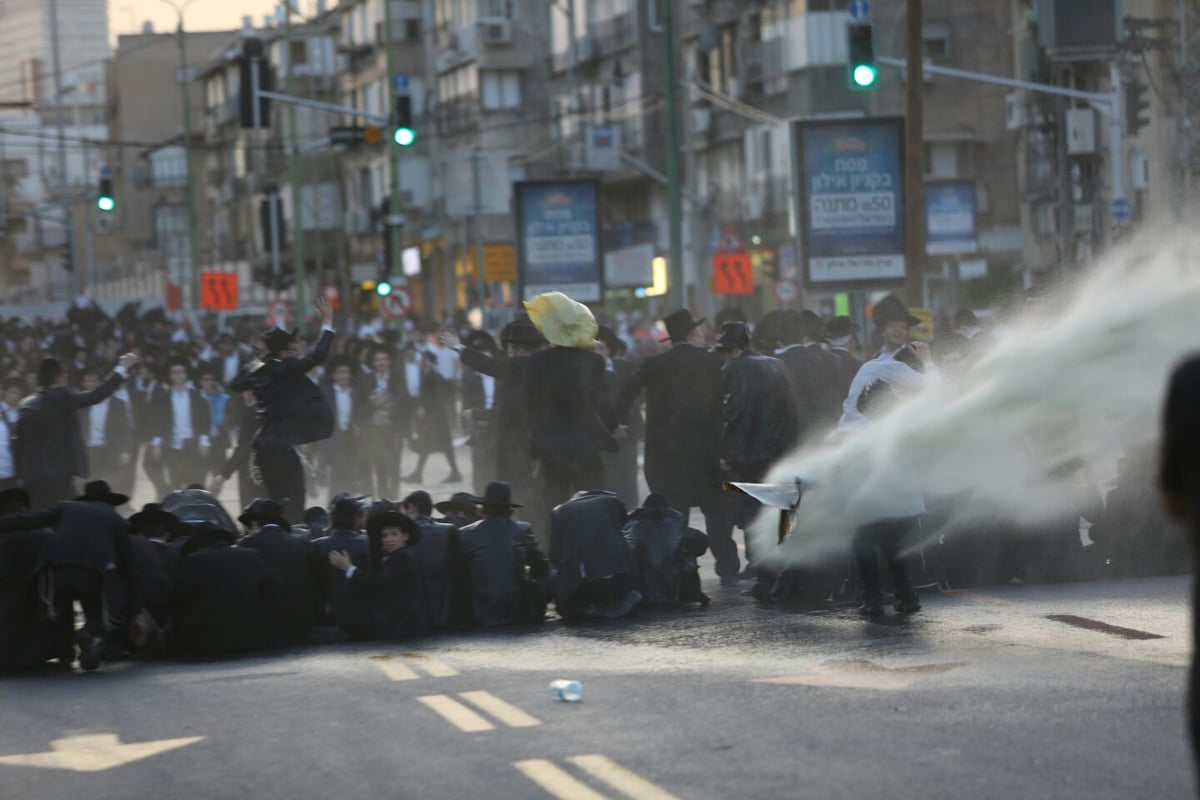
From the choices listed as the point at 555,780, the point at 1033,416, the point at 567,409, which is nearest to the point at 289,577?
the point at 567,409

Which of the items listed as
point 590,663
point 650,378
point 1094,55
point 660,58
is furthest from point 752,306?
point 590,663

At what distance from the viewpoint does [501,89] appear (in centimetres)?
7956

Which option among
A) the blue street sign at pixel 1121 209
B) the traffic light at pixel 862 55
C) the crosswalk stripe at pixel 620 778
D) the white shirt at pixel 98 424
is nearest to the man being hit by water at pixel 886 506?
the crosswalk stripe at pixel 620 778

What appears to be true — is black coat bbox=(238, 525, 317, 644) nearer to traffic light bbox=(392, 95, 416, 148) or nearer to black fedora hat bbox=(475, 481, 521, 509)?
black fedora hat bbox=(475, 481, 521, 509)

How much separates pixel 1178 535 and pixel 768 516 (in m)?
2.59

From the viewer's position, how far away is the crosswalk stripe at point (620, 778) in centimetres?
786

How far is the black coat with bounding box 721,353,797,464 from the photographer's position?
48.2 feet

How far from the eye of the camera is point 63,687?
37.8ft

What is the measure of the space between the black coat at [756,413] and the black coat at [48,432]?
5.02 metres

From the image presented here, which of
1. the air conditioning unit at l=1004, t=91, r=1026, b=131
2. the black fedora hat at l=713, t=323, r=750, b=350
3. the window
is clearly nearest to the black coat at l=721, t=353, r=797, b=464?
the black fedora hat at l=713, t=323, r=750, b=350

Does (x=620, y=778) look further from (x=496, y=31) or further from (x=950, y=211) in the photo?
(x=496, y=31)

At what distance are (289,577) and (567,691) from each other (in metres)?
3.19

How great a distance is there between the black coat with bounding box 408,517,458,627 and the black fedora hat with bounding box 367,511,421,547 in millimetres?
172

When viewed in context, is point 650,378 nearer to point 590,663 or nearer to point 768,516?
point 768,516
